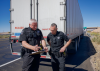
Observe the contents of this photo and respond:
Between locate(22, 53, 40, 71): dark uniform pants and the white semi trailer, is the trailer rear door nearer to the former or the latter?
the white semi trailer

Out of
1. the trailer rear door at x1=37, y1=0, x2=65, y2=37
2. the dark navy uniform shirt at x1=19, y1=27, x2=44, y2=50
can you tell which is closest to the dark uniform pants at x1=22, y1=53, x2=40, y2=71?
the dark navy uniform shirt at x1=19, y1=27, x2=44, y2=50

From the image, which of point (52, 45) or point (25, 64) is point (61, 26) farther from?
point (25, 64)

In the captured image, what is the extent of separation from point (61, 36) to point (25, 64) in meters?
1.33

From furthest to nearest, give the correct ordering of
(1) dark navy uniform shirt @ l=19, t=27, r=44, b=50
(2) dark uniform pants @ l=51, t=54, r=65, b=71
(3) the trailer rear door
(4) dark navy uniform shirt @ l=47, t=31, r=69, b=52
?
1. (3) the trailer rear door
2. (4) dark navy uniform shirt @ l=47, t=31, r=69, b=52
3. (2) dark uniform pants @ l=51, t=54, r=65, b=71
4. (1) dark navy uniform shirt @ l=19, t=27, r=44, b=50

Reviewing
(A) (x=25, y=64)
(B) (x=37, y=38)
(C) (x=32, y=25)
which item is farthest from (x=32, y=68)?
(C) (x=32, y=25)

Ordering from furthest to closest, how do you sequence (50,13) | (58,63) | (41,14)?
(41,14) → (50,13) → (58,63)

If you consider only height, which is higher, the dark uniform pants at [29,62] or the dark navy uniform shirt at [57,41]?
the dark navy uniform shirt at [57,41]

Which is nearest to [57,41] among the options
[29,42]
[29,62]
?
[29,42]

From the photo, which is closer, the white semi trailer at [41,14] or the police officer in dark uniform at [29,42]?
the police officer in dark uniform at [29,42]

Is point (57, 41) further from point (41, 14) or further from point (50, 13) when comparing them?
point (41, 14)

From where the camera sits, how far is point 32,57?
8.00ft

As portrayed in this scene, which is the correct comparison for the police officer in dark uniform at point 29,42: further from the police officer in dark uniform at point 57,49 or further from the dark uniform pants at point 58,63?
the dark uniform pants at point 58,63

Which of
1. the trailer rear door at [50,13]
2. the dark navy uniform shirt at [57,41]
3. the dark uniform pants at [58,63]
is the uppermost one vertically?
the trailer rear door at [50,13]

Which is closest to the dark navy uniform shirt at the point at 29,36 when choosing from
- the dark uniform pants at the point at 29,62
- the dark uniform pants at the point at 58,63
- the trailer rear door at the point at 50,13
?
the dark uniform pants at the point at 29,62
